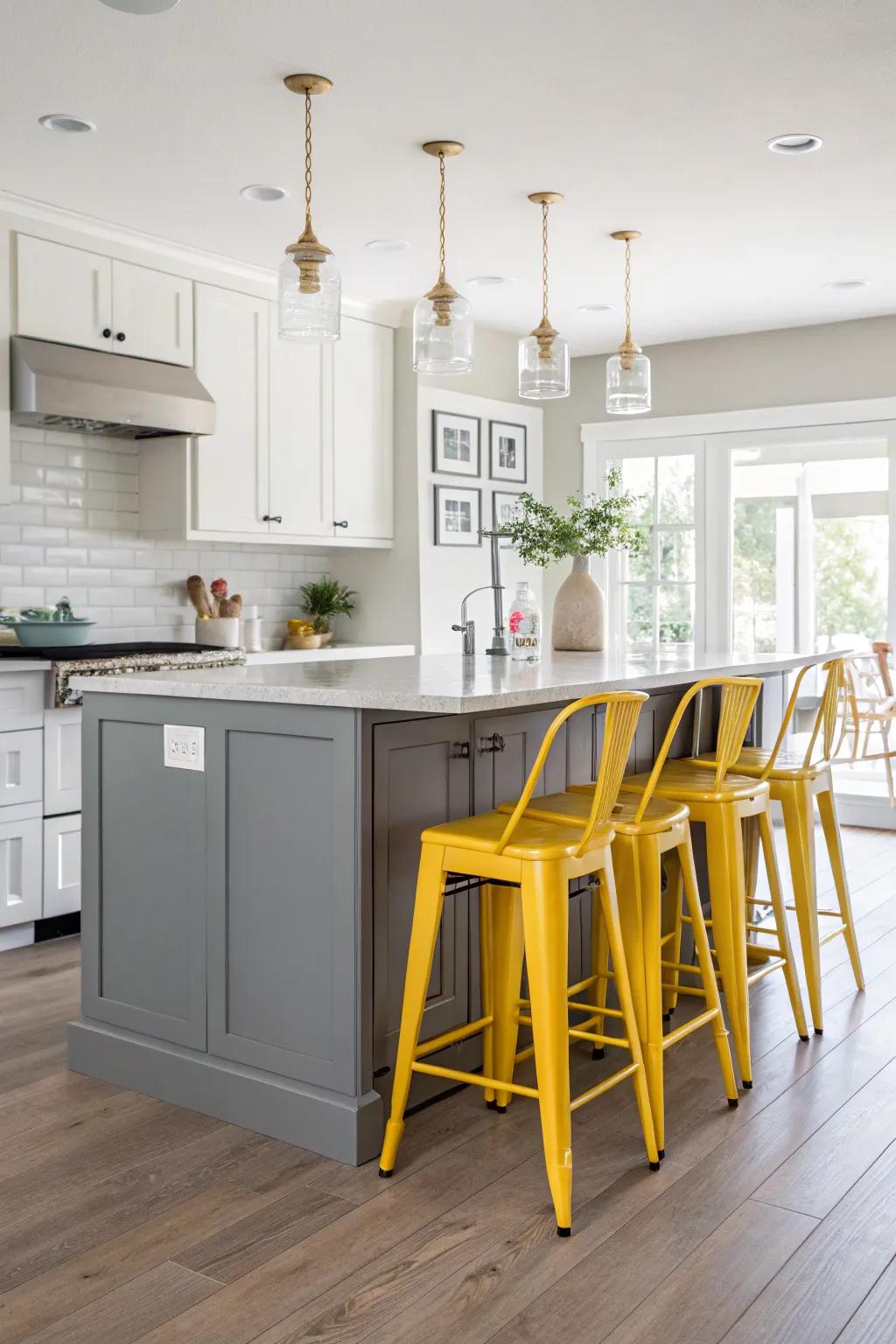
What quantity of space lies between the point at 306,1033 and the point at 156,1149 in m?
0.39

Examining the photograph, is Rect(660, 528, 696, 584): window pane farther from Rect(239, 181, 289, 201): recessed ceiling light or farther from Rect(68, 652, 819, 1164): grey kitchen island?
Rect(68, 652, 819, 1164): grey kitchen island

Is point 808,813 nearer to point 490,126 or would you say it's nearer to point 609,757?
point 609,757

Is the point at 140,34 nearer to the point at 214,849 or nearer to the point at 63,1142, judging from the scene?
the point at 214,849

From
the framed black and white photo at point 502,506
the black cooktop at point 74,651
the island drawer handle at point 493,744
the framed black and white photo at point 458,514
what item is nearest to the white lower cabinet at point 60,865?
the black cooktop at point 74,651

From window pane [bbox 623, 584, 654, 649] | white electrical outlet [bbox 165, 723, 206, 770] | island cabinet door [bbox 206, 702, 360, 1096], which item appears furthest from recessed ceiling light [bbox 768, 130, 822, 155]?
window pane [bbox 623, 584, 654, 649]

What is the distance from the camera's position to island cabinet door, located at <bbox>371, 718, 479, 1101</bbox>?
258 cm

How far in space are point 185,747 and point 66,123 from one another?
2.10 meters

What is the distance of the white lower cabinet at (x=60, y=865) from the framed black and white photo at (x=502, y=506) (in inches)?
125

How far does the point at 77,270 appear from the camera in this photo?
15.3 ft

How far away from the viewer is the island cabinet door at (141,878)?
2826 millimetres

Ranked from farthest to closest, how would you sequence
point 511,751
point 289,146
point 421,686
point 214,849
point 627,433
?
point 627,433 < point 289,146 < point 511,751 < point 214,849 < point 421,686

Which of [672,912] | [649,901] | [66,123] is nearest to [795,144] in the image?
[66,123]

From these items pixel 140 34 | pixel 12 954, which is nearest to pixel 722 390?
pixel 140 34

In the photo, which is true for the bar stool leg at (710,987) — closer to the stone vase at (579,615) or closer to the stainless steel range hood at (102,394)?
the stone vase at (579,615)
